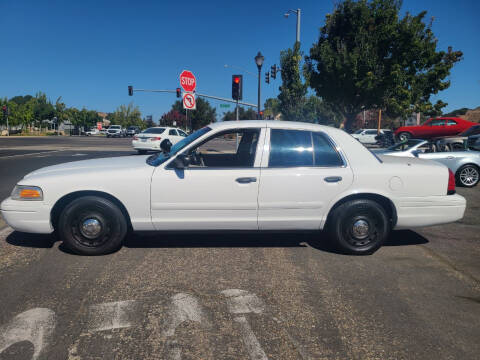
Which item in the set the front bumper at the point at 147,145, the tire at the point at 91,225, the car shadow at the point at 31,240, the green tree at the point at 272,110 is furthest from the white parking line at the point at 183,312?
the green tree at the point at 272,110

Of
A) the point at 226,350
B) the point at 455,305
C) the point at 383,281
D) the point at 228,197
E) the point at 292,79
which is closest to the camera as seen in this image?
the point at 226,350

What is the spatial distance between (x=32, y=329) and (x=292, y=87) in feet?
76.4

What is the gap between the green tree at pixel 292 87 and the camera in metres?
23.2

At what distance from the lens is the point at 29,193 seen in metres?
4.04

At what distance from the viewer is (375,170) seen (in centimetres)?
425

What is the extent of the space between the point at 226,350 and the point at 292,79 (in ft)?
76.7

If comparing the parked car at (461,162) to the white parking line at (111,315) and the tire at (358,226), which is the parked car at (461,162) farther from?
the white parking line at (111,315)

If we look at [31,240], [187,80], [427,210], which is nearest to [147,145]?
[187,80]

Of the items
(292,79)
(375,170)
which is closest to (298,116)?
(292,79)

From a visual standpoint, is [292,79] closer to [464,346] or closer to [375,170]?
[375,170]

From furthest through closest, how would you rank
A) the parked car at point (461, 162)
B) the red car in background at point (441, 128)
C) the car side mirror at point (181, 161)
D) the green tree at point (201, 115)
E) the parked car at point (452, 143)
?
the green tree at point (201, 115) < the red car in background at point (441, 128) < the parked car at point (452, 143) < the parked car at point (461, 162) < the car side mirror at point (181, 161)

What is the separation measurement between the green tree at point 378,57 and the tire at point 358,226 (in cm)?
1673

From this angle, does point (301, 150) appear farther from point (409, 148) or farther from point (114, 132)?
point (114, 132)

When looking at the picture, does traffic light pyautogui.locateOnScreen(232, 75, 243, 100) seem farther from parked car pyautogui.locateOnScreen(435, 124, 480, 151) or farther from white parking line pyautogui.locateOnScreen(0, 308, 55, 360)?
white parking line pyautogui.locateOnScreen(0, 308, 55, 360)
